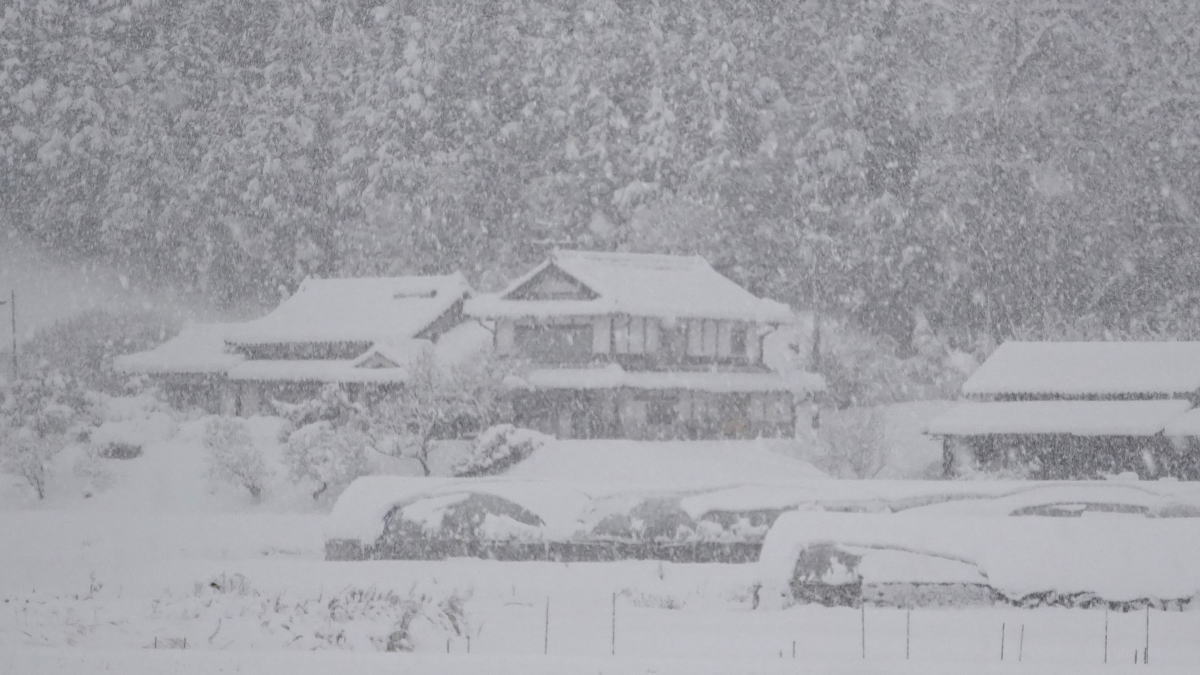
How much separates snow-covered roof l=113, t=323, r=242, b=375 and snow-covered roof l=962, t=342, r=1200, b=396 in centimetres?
2856

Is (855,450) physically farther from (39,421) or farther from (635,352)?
(39,421)

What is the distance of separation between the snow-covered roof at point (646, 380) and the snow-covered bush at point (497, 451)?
377 centimetres

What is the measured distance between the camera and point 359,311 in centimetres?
5359

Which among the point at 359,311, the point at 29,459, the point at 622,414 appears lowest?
the point at 29,459

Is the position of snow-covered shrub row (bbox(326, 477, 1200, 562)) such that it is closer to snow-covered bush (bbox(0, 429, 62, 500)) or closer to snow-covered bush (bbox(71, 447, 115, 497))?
snow-covered bush (bbox(71, 447, 115, 497))

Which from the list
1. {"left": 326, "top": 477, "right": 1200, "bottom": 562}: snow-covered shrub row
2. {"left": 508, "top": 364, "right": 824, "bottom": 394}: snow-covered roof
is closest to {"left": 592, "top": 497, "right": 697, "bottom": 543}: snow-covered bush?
{"left": 326, "top": 477, "right": 1200, "bottom": 562}: snow-covered shrub row

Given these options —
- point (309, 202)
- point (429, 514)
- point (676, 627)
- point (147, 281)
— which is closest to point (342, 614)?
point (676, 627)

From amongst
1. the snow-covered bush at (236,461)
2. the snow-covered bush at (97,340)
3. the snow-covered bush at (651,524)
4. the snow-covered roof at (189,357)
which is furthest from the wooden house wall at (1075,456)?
the snow-covered bush at (97,340)

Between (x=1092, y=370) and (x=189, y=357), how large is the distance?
33.9 metres

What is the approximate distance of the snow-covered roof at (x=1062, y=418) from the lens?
38438 millimetres

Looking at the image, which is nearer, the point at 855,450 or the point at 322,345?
the point at 855,450

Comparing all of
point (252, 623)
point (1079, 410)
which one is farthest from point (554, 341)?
point (252, 623)

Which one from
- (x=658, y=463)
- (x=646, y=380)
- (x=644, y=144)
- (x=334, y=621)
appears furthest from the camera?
(x=644, y=144)

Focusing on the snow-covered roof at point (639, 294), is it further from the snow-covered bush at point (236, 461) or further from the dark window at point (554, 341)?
the snow-covered bush at point (236, 461)
